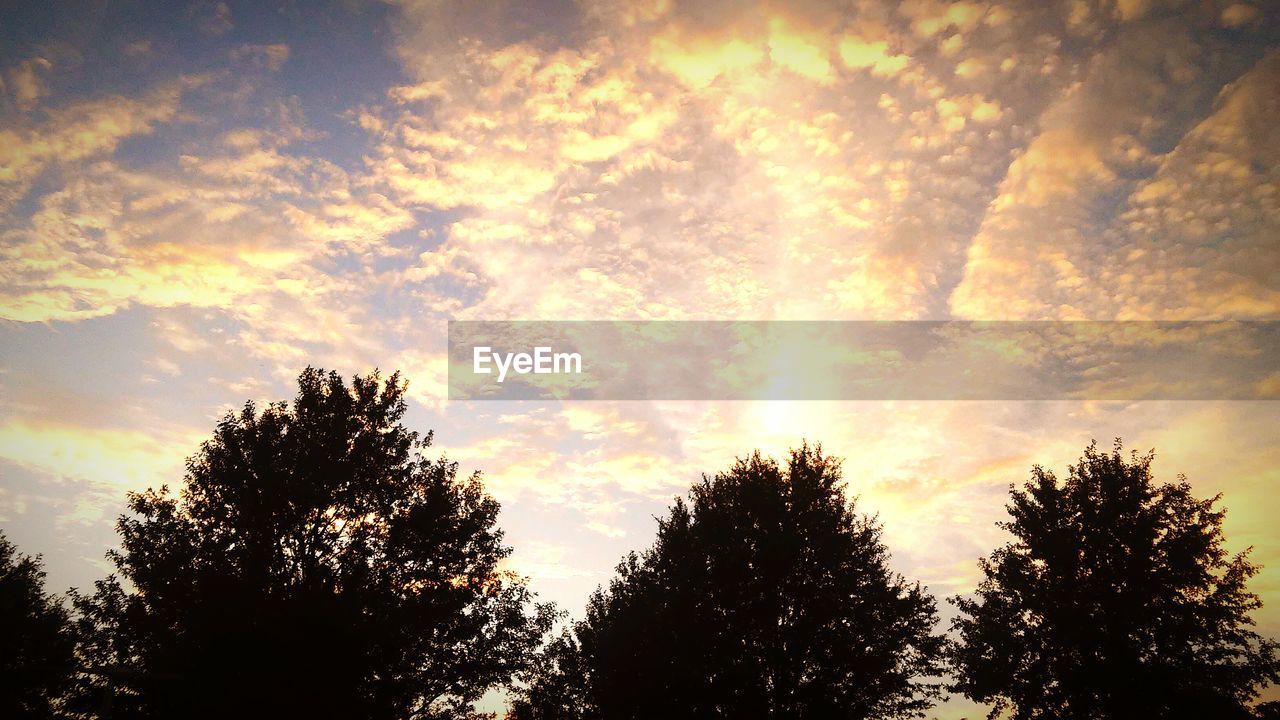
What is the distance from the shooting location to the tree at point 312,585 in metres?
14.1

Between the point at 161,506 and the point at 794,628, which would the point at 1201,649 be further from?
the point at 161,506

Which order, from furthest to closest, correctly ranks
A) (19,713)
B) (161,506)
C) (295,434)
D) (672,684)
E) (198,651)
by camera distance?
(19,713) → (672,684) → (295,434) → (161,506) → (198,651)

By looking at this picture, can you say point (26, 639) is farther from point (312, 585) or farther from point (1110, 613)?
point (1110, 613)

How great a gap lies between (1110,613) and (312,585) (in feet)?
89.3

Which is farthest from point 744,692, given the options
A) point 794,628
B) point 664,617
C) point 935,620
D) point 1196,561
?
point 1196,561

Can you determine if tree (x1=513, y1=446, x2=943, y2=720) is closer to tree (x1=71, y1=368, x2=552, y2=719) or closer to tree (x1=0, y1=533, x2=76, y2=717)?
tree (x1=71, y1=368, x2=552, y2=719)

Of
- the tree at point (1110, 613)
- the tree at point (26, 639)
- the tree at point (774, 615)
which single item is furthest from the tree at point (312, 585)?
the tree at point (1110, 613)

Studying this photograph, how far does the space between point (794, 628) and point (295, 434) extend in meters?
18.8

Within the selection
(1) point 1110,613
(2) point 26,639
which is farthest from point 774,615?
(2) point 26,639

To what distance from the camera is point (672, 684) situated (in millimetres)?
20406

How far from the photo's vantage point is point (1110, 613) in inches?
744

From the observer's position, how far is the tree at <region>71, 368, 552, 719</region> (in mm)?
14078

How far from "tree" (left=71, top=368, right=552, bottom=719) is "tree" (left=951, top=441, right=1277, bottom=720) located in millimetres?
18142

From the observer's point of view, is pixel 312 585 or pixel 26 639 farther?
pixel 26 639
